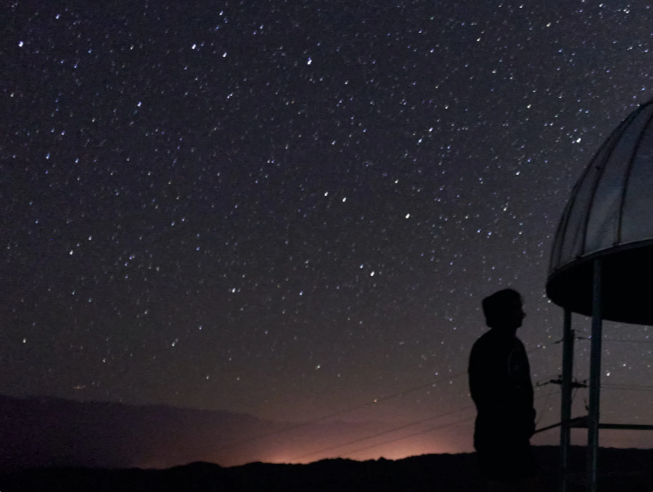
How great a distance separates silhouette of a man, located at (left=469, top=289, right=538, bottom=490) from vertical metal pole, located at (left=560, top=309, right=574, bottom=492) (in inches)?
113

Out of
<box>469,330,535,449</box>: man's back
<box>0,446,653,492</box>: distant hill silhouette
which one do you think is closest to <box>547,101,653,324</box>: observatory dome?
<box>469,330,535,449</box>: man's back

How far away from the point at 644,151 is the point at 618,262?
1.77 m

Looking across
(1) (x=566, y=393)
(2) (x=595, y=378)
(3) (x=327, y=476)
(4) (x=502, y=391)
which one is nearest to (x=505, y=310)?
(4) (x=502, y=391)

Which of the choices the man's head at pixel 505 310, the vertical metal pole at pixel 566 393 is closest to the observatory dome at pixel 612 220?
the vertical metal pole at pixel 566 393

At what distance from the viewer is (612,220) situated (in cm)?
630

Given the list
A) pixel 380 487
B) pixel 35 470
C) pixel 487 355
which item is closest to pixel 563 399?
pixel 487 355

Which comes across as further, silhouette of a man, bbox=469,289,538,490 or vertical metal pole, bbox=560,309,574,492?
vertical metal pole, bbox=560,309,574,492

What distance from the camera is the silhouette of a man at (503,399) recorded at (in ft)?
14.1

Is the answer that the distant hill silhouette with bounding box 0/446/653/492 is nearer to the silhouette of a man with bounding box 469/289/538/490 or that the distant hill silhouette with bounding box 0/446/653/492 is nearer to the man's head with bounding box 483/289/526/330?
the silhouette of a man with bounding box 469/289/538/490

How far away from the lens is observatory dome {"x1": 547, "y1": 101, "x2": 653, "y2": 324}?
6.14m

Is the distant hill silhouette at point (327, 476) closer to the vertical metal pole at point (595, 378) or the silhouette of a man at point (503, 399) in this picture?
the vertical metal pole at point (595, 378)

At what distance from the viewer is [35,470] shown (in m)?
82.9

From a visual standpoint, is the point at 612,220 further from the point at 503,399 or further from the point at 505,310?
the point at 503,399

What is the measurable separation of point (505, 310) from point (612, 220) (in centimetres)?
238
